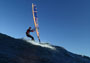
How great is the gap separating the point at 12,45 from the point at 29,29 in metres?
7.69

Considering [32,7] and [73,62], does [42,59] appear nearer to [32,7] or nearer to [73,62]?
[73,62]

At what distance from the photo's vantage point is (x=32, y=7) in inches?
1361

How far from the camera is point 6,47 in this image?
20.8 metres

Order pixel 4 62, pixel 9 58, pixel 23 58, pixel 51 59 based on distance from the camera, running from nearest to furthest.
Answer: pixel 4 62
pixel 9 58
pixel 23 58
pixel 51 59

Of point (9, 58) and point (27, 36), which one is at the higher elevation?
point (27, 36)

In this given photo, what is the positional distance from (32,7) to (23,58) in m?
18.2

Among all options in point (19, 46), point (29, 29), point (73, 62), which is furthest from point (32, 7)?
point (73, 62)

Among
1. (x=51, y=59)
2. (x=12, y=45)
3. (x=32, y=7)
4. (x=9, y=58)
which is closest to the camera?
(x=9, y=58)

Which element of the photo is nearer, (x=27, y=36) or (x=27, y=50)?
(x=27, y=50)

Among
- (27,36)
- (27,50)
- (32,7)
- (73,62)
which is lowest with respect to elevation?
(73,62)

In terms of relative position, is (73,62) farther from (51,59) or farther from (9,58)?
(9,58)

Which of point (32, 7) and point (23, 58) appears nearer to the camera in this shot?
point (23, 58)

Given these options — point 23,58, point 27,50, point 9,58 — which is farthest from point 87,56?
point 9,58

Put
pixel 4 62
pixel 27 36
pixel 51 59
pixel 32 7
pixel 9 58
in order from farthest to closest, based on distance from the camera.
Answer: pixel 32 7 < pixel 27 36 < pixel 51 59 < pixel 9 58 < pixel 4 62
